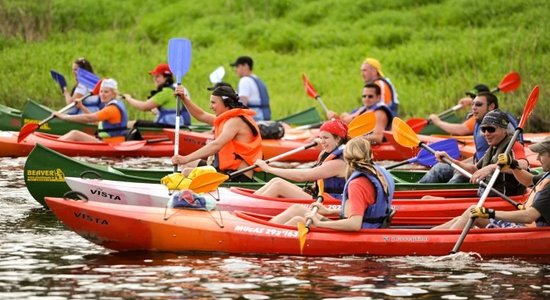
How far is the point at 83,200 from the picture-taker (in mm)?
10016

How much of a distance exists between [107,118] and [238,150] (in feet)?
16.8

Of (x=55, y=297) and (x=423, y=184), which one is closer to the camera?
(x=55, y=297)

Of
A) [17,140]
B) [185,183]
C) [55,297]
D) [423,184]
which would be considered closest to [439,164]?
[423,184]

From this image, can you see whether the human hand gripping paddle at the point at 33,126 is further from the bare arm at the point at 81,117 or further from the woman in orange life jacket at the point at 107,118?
the woman in orange life jacket at the point at 107,118

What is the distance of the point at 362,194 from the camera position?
9586mm

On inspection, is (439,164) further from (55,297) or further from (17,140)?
(17,140)

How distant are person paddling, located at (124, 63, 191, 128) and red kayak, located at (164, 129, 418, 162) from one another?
1.44 feet

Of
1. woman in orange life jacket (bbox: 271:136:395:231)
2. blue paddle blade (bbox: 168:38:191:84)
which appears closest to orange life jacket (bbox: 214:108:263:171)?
blue paddle blade (bbox: 168:38:191:84)

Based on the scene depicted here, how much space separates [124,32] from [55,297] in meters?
Result: 19.4

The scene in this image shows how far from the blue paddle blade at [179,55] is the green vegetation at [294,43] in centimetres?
679

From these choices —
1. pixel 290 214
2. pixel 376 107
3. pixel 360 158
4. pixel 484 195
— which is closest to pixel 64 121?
pixel 376 107

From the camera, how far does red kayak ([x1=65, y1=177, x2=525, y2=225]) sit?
11.1 m

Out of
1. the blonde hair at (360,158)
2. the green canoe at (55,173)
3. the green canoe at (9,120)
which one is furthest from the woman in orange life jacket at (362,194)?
the green canoe at (9,120)

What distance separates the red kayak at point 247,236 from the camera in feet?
32.2
